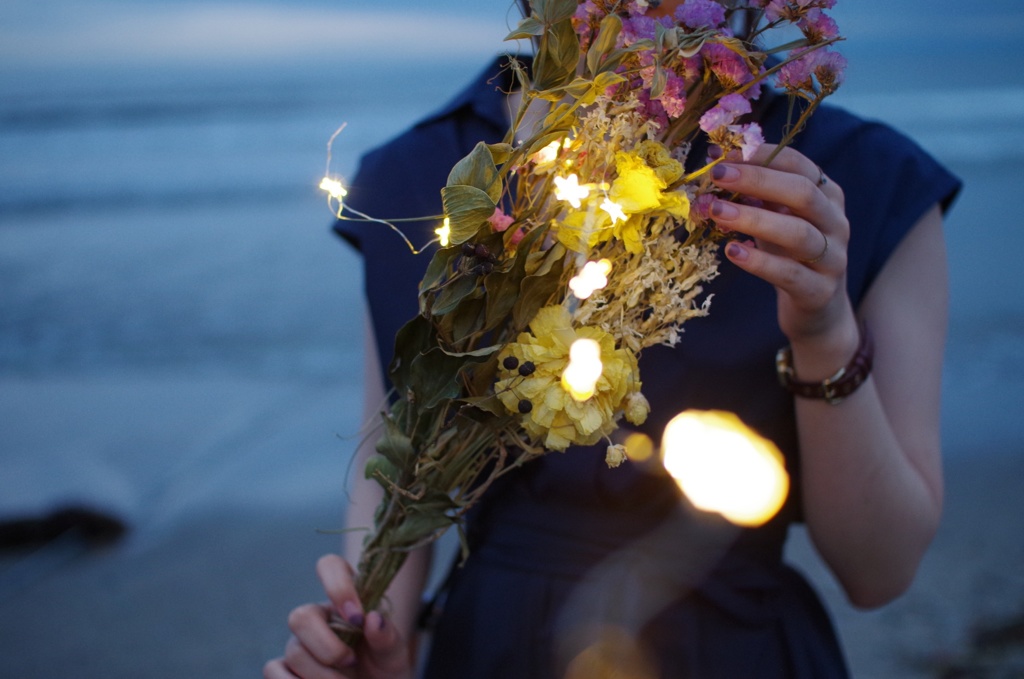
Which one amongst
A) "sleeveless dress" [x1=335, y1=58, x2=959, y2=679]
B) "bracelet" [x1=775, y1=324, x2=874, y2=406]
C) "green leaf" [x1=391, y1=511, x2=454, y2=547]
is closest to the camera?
"green leaf" [x1=391, y1=511, x2=454, y2=547]

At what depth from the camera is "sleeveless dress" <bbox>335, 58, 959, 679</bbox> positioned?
1322mm

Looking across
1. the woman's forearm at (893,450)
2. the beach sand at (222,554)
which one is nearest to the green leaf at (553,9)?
the woman's forearm at (893,450)

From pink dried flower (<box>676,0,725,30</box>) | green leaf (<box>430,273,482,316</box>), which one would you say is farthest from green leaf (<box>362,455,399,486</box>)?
pink dried flower (<box>676,0,725,30</box>)

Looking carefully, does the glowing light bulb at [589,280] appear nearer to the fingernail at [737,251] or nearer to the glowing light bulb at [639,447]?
the fingernail at [737,251]

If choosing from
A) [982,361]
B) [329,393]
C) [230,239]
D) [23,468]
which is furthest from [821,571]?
[230,239]

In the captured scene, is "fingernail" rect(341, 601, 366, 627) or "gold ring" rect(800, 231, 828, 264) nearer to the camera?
"gold ring" rect(800, 231, 828, 264)

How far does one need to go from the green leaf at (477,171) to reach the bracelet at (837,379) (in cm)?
52

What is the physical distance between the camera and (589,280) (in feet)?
2.63

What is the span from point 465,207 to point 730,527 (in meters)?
0.84

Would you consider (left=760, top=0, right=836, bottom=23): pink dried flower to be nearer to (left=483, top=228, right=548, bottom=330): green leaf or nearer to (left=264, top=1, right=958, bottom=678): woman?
(left=483, top=228, right=548, bottom=330): green leaf

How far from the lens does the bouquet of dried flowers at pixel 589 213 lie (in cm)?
78

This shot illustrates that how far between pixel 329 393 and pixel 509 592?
371 centimetres

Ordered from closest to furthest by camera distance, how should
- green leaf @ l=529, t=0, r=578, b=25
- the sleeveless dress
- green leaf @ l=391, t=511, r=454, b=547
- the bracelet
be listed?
green leaf @ l=529, t=0, r=578, b=25 < green leaf @ l=391, t=511, r=454, b=547 < the bracelet < the sleeveless dress

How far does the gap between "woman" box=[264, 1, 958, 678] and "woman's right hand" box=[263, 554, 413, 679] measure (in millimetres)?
48
